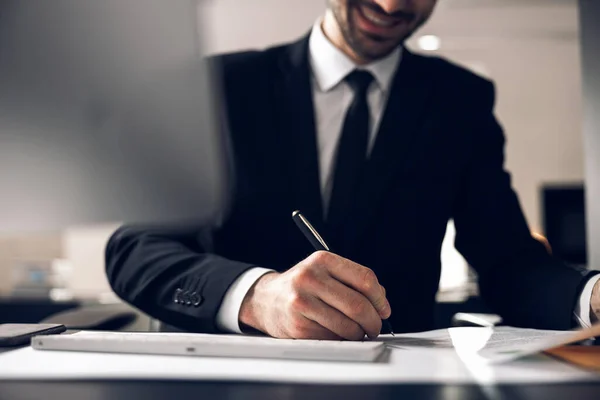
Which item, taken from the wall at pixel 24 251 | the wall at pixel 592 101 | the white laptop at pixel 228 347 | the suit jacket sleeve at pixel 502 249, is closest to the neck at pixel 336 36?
the suit jacket sleeve at pixel 502 249

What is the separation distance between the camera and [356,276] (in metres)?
0.63

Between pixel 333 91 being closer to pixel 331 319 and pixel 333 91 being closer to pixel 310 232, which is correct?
pixel 310 232

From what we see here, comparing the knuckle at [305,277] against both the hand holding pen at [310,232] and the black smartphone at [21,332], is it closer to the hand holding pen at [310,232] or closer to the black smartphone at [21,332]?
the hand holding pen at [310,232]

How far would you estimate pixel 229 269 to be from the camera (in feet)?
2.56

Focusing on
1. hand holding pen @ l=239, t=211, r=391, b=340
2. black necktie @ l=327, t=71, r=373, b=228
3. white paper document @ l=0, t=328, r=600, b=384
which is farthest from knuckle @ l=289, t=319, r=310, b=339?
black necktie @ l=327, t=71, r=373, b=228

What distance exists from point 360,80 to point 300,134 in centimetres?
15

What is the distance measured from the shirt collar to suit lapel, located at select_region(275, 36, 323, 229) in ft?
0.08

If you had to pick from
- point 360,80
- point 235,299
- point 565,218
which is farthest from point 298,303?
point 565,218

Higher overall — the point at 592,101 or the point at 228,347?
the point at 592,101

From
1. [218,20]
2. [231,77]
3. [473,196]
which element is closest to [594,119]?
[473,196]

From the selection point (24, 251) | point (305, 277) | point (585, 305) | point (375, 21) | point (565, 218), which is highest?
point (375, 21)

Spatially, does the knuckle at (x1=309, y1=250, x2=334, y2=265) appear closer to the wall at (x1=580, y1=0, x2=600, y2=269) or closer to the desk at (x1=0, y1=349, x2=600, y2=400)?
the desk at (x1=0, y1=349, x2=600, y2=400)

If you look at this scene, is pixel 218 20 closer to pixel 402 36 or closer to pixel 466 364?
pixel 402 36

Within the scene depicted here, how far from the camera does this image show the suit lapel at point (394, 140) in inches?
42.8
